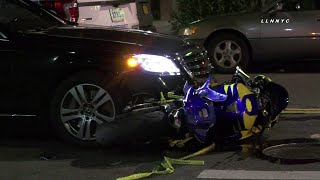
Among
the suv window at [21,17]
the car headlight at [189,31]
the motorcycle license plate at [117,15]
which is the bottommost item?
the car headlight at [189,31]

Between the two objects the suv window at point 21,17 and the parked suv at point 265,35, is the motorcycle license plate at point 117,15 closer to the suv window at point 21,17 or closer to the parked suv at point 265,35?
the parked suv at point 265,35

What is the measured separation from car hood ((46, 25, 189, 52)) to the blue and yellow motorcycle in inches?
21.9

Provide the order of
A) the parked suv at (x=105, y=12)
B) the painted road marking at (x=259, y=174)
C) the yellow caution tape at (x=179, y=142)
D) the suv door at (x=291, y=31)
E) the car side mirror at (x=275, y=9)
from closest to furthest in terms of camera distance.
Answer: the painted road marking at (x=259, y=174) → the yellow caution tape at (x=179, y=142) → the parked suv at (x=105, y=12) → the suv door at (x=291, y=31) → the car side mirror at (x=275, y=9)

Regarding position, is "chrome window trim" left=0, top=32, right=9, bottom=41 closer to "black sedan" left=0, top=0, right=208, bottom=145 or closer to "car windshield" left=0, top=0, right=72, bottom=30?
"black sedan" left=0, top=0, right=208, bottom=145

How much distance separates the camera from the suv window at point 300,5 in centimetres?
1038

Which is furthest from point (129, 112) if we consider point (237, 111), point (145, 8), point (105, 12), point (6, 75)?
point (145, 8)

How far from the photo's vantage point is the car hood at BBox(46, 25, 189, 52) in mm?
5961

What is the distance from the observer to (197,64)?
6.05 metres

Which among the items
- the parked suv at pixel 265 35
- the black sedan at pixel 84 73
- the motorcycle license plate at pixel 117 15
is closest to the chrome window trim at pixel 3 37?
the black sedan at pixel 84 73

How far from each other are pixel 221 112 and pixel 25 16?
2643 mm

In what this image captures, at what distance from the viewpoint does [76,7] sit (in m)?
9.38

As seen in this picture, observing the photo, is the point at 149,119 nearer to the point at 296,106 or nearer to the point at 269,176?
the point at 269,176

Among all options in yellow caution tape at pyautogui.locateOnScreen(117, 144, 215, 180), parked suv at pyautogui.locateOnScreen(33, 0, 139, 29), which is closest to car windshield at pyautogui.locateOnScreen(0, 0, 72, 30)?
yellow caution tape at pyautogui.locateOnScreen(117, 144, 215, 180)

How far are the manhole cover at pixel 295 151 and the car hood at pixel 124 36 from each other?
135 cm
